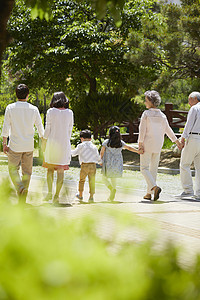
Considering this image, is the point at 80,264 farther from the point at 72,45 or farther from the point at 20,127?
the point at 72,45

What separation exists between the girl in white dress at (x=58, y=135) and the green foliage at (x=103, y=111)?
12362 mm

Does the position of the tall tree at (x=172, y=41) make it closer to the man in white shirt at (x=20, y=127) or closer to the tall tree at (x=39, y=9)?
the man in white shirt at (x=20, y=127)

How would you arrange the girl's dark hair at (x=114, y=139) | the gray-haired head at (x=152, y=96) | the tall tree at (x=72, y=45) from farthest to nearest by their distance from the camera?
1. the tall tree at (x=72, y=45)
2. the gray-haired head at (x=152, y=96)
3. the girl's dark hair at (x=114, y=139)

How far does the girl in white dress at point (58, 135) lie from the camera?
794 centimetres

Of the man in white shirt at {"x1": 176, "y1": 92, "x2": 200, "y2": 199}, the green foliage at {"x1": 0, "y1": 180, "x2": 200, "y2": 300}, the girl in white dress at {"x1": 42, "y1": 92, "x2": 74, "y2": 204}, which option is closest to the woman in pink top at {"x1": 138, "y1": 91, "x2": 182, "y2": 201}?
the man in white shirt at {"x1": 176, "y1": 92, "x2": 200, "y2": 199}

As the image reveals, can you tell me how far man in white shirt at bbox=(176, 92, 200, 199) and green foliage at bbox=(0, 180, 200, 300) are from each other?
25.0 feet

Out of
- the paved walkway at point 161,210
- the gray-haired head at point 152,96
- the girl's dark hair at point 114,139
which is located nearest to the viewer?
the paved walkway at point 161,210

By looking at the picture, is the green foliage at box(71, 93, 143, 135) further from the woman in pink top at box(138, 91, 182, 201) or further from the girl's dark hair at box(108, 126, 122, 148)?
the girl's dark hair at box(108, 126, 122, 148)

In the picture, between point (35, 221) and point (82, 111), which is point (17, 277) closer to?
point (35, 221)

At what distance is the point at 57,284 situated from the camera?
130cm

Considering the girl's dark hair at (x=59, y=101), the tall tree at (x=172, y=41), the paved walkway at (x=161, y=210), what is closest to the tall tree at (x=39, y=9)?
the paved walkway at (x=161, y=210)

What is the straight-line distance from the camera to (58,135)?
26.2ft

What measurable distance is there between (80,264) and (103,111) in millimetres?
19053

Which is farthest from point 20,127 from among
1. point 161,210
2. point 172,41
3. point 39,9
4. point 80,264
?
point 172,41
